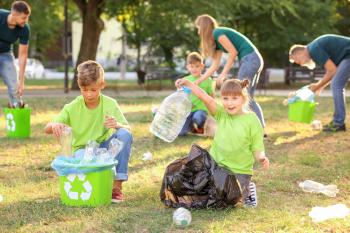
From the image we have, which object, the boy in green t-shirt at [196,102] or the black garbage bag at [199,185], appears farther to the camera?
the boy in green t-shirt at [196,102]

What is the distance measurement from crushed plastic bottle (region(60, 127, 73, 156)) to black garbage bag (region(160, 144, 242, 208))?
2.80 ft

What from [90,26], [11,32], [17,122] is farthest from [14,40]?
[90,26]

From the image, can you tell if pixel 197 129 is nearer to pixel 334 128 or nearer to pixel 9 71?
pixel 334 128

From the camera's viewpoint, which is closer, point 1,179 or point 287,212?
point 287,212

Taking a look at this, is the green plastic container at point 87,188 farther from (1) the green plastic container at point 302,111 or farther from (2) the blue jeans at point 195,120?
(1) the green plastic container at point 302,111

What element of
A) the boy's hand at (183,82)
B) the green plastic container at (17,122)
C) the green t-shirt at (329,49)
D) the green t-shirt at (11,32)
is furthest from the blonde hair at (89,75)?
the green t-shirt at (329,49)

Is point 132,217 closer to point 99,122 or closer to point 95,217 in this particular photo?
point 95,217

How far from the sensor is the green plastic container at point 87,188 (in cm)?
467

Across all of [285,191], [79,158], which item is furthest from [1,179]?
[285,191]

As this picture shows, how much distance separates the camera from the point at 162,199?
4.95 m

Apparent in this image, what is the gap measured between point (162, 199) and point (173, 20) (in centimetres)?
1684

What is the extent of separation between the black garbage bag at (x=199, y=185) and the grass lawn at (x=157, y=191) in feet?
0.31

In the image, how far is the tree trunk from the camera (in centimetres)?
2019

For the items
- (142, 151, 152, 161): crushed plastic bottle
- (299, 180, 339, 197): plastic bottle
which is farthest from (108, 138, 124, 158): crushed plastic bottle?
(142, 151, 152, 161): crushed plastic bottle
